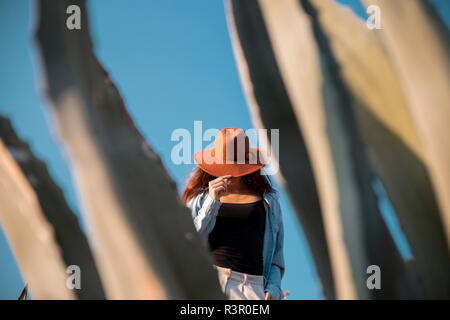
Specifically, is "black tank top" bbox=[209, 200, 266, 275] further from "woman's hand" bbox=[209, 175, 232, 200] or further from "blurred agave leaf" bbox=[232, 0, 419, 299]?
"blurred agave leaf" bbox=[232, 0, 419, 299]

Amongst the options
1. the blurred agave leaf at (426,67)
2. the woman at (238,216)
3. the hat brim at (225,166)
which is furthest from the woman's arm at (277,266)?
the blurred agave leaf at (426,67)

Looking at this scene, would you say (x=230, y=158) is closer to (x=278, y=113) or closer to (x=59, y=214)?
(x=278, y=113)

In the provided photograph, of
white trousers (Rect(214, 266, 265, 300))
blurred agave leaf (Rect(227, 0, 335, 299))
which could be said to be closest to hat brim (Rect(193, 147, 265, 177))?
white trousers (Rect(214, 266, 265, 300))

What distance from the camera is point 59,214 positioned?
1.65ft

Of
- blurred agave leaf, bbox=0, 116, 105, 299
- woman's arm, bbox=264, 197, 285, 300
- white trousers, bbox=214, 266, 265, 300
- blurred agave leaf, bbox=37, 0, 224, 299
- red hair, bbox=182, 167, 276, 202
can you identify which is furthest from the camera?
red hair, bbox=182, 167, 276, 202

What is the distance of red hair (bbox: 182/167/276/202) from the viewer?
1.32 metres

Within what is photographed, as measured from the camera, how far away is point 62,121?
1.30 ft

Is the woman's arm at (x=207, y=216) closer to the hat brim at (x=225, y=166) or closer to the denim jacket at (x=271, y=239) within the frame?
the denim jacket at (x=271, y=239)

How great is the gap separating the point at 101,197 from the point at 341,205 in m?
0.23

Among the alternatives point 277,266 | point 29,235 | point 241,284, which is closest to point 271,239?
point 277,266

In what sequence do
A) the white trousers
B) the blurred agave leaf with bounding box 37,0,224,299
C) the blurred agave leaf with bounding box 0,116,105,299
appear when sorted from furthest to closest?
1. the white trousers
2. the blurred agave leaf with bounding box 0,116,105,299
3. the blurred agave leaf with bounding box 37,0,224,299

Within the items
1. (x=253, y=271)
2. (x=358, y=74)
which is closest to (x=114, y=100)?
(x=358, y=74)

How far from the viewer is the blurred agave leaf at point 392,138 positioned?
0.47m
